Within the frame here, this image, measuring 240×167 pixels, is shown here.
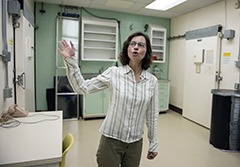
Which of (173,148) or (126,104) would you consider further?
(173,148)

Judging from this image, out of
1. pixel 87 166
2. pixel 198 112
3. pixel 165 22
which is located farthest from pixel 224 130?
pixel 165 22

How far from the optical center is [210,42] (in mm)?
4066

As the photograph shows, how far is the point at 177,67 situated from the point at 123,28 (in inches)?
75.2

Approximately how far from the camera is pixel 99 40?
4.84m

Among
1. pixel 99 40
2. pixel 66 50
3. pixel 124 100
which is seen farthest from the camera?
pixel 99 40

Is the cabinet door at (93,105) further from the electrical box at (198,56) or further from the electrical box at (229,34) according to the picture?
the electrical box at (229,34)

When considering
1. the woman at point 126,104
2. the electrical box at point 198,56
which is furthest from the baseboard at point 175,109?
the woman at point 126,104

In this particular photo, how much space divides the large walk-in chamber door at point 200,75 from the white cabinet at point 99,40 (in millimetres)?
1936

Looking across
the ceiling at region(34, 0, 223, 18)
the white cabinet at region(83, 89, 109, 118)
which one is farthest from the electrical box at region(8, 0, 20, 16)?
the white cabinet at region(83, 89, 109, 118)

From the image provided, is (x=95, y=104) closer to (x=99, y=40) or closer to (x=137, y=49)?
(x=99, y=40)

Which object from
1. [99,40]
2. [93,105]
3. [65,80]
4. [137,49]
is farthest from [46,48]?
[137,49]

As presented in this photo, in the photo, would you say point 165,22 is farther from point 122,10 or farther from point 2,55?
point 2,55

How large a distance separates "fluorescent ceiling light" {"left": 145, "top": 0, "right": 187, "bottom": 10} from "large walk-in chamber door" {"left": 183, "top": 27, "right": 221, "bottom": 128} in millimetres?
877

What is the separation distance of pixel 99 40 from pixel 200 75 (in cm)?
262
